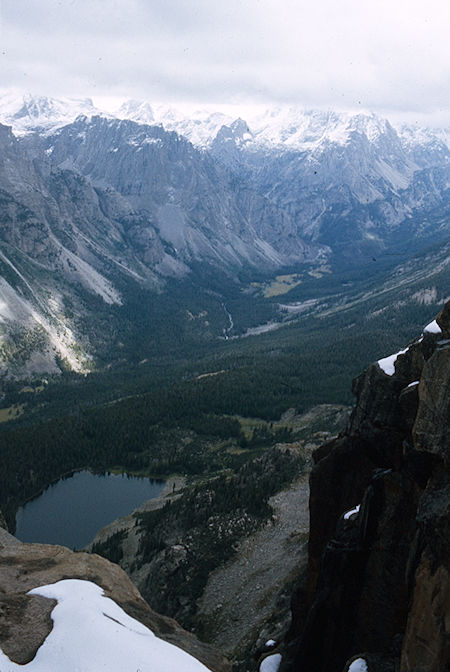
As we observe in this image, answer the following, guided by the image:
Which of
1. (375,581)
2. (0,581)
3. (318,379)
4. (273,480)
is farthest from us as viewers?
(318,379)

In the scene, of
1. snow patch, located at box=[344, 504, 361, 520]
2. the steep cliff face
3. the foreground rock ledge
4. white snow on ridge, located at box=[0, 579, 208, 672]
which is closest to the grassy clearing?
the foreground rock ledge

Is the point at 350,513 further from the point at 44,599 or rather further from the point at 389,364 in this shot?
the point at 44,599

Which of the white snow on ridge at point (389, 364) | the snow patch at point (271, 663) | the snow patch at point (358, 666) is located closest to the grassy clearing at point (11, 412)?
the snow patch at point (271, 663)

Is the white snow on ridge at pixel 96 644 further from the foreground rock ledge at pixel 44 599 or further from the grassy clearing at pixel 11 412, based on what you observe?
the grassy clearing at pixel 11 412

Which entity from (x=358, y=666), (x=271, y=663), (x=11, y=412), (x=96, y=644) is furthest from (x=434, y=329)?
(x=11, y=412)

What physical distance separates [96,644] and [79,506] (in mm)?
78931

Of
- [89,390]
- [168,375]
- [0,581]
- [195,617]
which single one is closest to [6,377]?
[89,390]

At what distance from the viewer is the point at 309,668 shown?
25062 mm

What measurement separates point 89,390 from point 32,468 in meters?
69.4

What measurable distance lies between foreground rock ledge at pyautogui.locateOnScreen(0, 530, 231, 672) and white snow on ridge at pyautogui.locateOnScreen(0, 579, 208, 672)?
0.53 m

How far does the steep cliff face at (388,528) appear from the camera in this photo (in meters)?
18.7

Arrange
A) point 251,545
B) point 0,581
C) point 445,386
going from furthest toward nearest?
point 251,545 → point 0,581 → point 445,386

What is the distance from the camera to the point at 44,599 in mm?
25547

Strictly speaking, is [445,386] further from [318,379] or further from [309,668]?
[318,379]
